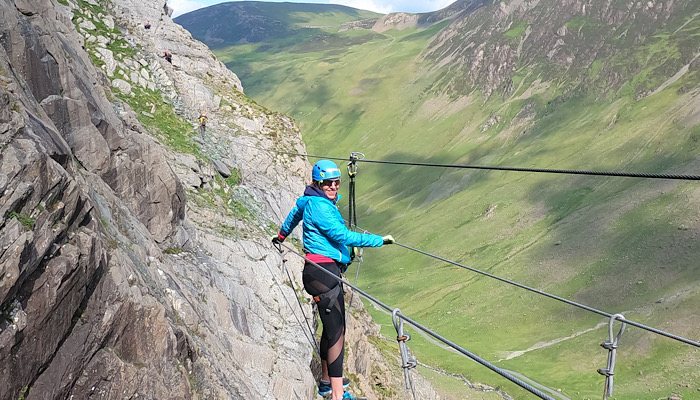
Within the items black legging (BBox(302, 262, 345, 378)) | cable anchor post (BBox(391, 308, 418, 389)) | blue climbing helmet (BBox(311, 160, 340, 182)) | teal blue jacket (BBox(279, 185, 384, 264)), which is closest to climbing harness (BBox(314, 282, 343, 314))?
black legging (BBox(302, 262, 345, 378))

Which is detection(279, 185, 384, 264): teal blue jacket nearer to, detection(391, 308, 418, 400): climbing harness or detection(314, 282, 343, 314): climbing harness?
detection(314, 282, 343, 314): climbing harness

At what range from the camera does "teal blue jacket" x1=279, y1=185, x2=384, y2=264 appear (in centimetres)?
1127

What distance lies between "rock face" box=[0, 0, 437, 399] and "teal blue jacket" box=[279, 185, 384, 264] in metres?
Result: 4.95

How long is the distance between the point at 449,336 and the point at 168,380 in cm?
9913

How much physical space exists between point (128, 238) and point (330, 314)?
8.71 meters

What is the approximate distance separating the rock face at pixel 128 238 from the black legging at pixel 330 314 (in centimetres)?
439

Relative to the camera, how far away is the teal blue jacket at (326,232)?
1127 cm

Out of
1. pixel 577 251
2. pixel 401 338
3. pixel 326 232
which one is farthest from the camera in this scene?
pixel 577 251

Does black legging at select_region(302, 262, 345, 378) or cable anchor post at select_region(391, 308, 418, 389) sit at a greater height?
cable anchor post at select_region(391, 308, 418, 389)

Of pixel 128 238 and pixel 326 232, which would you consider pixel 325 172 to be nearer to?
pixel 326 232

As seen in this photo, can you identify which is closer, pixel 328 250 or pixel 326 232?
pixel 326 232

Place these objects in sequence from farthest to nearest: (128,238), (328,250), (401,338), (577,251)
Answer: (577,251) → (128,238) → (328,250) → (401,338)

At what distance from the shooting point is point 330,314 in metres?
11.9

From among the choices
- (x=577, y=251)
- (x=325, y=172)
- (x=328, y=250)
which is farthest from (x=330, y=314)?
(x=577, y=251)
